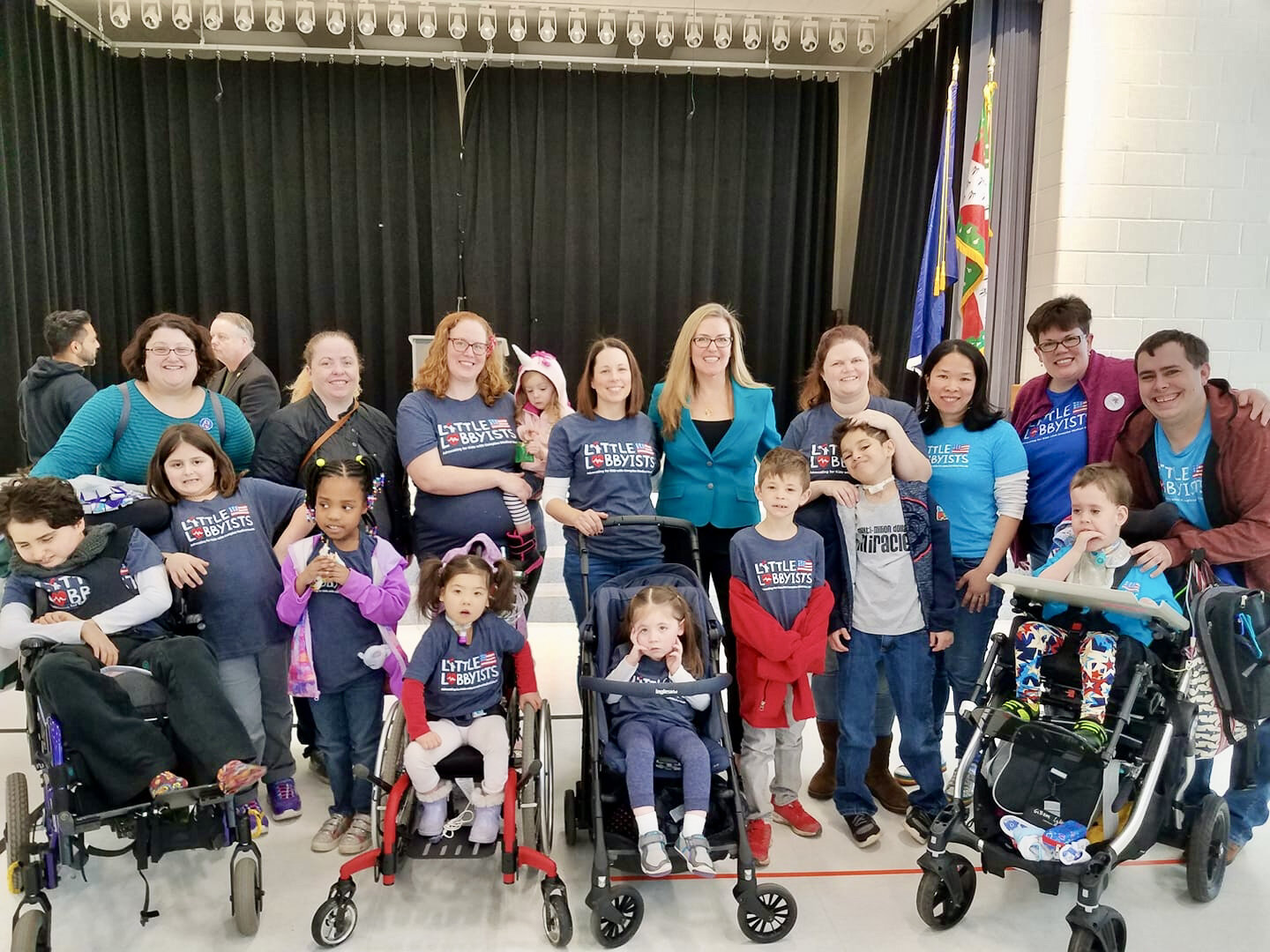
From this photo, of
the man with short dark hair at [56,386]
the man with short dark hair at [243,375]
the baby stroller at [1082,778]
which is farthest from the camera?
the man with short dark hair at [56,386]

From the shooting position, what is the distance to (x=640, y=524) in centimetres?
250

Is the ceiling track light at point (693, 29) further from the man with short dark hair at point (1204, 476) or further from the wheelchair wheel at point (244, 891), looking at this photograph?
the wheelchair wheel at point (244, 891)

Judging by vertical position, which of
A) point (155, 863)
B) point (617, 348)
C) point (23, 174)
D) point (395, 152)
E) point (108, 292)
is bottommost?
point (155, 863)

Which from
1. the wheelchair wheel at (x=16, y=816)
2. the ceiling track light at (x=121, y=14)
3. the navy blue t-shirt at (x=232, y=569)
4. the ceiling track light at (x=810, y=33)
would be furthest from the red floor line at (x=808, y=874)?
the ceiling track light at (x=121, y=14)

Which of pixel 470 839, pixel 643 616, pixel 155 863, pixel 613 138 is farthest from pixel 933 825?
pixel 613 138

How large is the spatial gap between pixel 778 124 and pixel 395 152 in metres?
3.30

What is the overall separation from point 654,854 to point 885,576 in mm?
1020

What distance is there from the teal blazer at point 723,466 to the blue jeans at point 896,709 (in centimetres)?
54

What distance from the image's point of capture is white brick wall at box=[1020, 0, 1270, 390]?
4.09 metres

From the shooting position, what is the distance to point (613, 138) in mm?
6996

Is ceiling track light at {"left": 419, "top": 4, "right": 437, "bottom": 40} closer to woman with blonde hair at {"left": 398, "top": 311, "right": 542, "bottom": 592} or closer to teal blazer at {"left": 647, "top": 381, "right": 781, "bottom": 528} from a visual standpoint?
woman with blonde hair at {"left": 398, "top": 311, "right": 542, "bottom": 592}

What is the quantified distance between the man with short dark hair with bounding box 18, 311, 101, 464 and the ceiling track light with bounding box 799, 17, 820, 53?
5380 mm

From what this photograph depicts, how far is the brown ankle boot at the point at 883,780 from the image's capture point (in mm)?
2658

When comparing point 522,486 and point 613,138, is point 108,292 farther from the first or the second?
point 522,486
